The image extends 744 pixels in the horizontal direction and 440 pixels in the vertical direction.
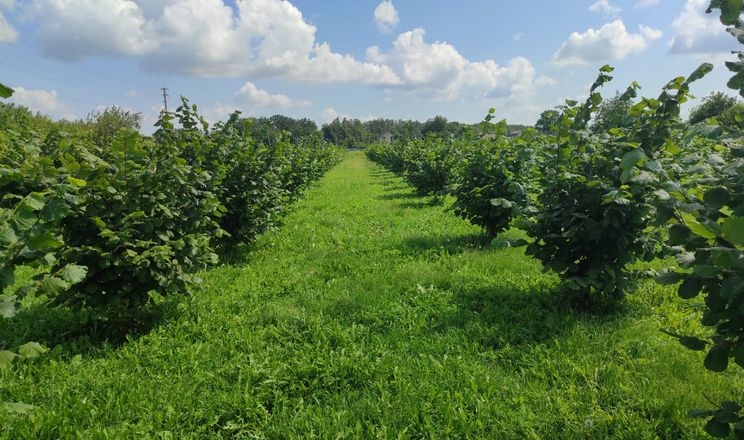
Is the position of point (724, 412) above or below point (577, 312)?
above

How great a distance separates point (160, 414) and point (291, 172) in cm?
852

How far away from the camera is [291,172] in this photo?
36.1ft

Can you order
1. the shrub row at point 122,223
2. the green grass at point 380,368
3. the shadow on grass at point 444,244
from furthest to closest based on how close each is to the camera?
the shadow on grass at point 444,244 → the shrub row at point 122,223 → the green grass at point 380,368

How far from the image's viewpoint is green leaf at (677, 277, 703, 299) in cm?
184

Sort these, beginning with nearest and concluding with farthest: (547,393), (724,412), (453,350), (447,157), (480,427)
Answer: (724,412) < (480,427) < (547,393) < (453,350) < (447,157)

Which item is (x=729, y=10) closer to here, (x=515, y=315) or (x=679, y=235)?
(x=679, y=235)

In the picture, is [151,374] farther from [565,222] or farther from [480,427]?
[565,222]

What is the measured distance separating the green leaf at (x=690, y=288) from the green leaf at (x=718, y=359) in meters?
0.31

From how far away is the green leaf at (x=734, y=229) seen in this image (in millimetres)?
1421

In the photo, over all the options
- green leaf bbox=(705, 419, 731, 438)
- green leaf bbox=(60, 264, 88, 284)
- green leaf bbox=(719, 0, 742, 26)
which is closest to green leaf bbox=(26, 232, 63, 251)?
green leaf bbox=(60, 264, 88, 284)

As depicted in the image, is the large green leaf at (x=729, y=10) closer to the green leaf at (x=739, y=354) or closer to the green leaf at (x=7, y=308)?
the green leaf at (x=739, y=354)

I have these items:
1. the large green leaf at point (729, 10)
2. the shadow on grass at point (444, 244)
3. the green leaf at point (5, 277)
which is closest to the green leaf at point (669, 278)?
the large green leaf at point (729, 10)

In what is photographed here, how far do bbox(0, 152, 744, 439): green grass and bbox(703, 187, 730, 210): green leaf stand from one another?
1.58m

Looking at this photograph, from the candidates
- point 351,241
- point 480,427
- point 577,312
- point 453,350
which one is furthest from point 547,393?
point 351,241
